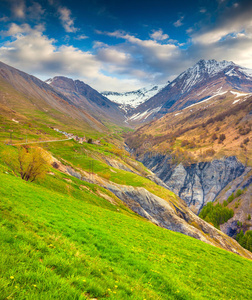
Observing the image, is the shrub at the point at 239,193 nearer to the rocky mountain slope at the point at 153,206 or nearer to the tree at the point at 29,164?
the rocky mountain slope at the point at 153,206

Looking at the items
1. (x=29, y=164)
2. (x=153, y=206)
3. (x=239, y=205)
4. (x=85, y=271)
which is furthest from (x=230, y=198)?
(x=85, y=271)

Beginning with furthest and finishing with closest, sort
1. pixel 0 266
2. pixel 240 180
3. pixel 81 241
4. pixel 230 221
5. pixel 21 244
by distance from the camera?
pixel 240 180
pixel 230 221
pixel 81 241
pixel 21 244
pixel 0 266

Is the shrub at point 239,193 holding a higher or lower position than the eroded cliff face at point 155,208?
higher

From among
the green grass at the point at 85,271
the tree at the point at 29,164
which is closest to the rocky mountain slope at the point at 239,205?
Answer: the green grass at the point at 85,271

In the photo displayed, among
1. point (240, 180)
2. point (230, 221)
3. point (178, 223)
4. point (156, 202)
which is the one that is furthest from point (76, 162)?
point (240, 180)

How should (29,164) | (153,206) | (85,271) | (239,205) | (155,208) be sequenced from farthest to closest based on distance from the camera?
(239,205) → (153,206) → (155,208) → (29,164) → (85,271)

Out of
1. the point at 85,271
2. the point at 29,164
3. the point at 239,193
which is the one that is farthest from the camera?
the point at 239,193

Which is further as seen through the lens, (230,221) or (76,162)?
(230,221)

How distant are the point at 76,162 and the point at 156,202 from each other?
5357cm

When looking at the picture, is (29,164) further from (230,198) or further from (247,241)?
(230,198)

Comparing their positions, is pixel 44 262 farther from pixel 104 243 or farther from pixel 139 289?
pixel 104 243

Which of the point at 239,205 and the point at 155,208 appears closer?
the point at 155,208

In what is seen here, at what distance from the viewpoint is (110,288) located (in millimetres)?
7957

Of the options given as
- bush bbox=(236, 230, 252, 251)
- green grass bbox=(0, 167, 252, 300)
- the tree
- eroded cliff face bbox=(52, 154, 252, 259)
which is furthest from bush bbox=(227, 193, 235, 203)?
the tree
